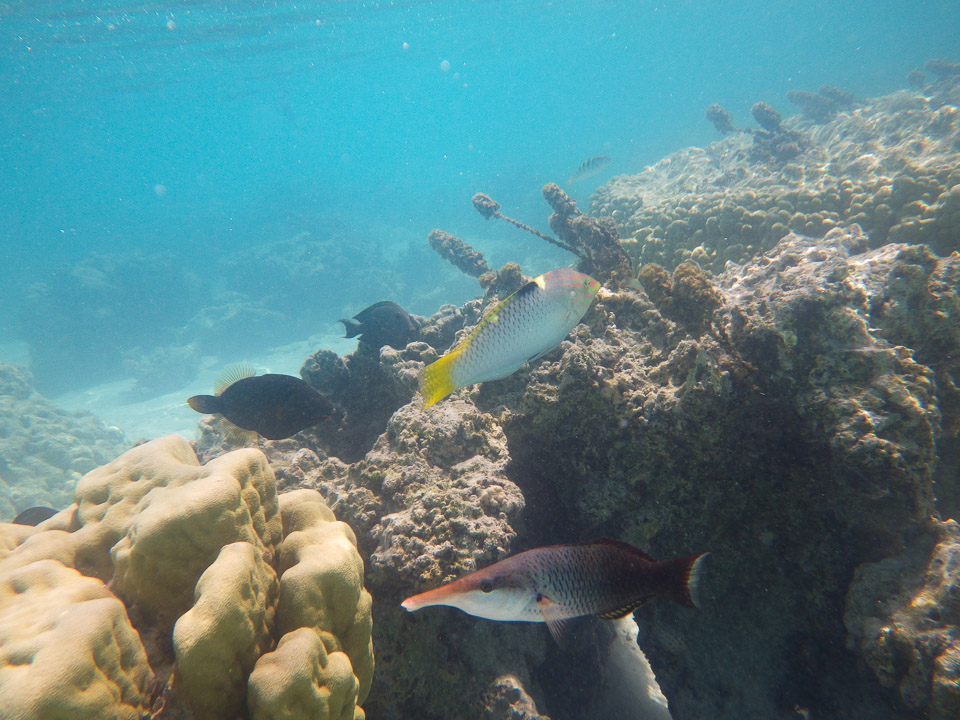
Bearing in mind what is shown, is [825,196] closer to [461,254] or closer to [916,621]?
[461,254]

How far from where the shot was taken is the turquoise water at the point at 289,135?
24.2m

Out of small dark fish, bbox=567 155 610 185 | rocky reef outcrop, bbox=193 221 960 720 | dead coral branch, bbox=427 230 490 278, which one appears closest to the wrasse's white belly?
rocky reef outcrop, bbox=193 221 960 720

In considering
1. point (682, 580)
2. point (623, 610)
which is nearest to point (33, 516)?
point (623, 610)

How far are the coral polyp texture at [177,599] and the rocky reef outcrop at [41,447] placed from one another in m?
14.0

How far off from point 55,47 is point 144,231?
37.7 metres

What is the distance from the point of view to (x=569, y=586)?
1608 millimetres

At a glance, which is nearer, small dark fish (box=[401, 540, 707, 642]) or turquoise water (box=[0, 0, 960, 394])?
small dark fish (box=[401, 540, 707, 642])

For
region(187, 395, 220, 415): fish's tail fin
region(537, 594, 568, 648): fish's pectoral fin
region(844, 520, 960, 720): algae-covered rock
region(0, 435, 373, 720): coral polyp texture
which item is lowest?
region(844, 520, 960, 720): algae-covered rock

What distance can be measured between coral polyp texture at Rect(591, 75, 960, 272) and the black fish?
176 inches

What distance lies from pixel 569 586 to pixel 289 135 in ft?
420

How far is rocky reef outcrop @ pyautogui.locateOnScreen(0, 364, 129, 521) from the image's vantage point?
1150 centimetres

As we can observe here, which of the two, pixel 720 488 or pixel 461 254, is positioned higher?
pixel 461 254

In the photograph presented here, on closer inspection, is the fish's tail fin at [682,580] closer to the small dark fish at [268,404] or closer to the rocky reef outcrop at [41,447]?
the small dark fish at [268,404]

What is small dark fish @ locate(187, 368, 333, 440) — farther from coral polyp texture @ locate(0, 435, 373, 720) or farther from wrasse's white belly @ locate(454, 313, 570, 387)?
wrasse's white belly @ locate(454, 313, 570, 387)
